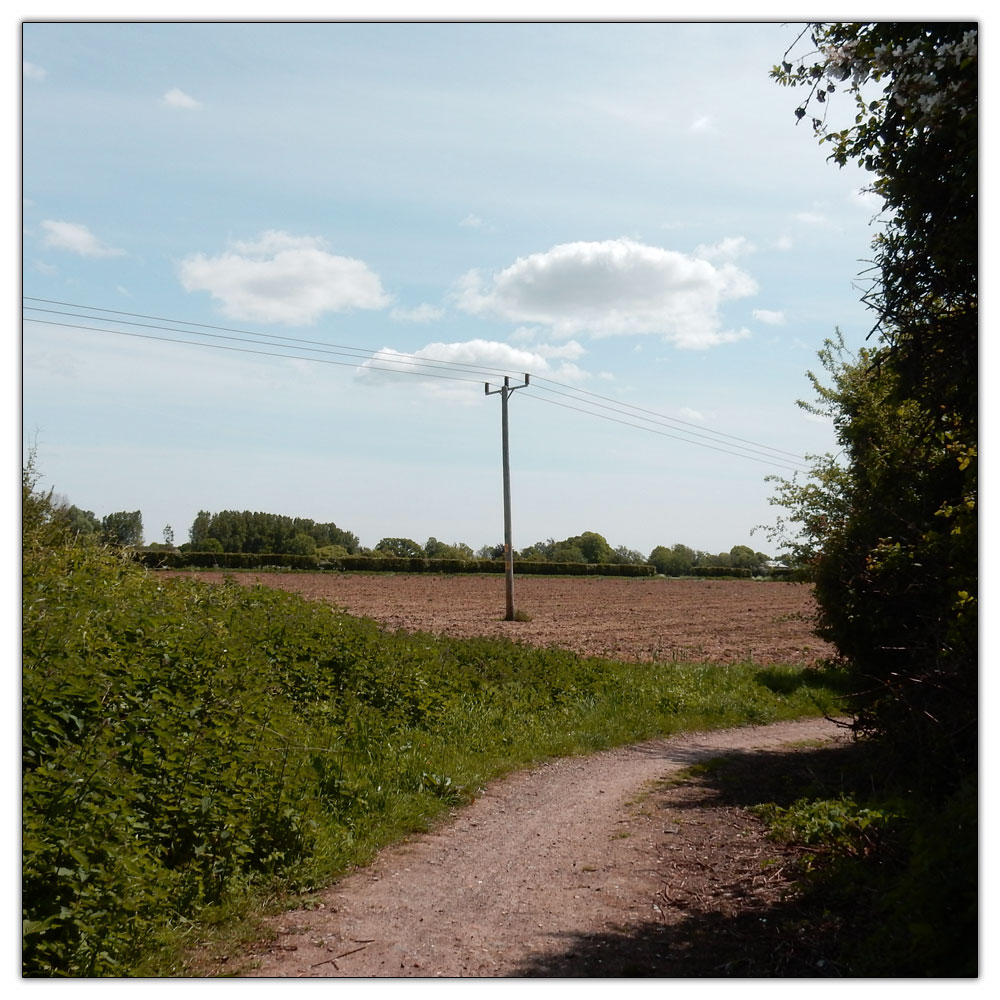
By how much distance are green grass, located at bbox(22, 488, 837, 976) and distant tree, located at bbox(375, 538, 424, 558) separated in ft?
210

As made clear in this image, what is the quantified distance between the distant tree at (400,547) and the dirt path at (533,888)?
2704 inches

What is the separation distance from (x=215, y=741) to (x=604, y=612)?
112 feet

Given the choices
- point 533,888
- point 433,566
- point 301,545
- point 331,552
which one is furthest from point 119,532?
point 433,566

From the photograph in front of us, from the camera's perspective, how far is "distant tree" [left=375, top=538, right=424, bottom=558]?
7788cm

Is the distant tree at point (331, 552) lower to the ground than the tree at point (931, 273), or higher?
lower

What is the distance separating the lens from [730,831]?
782cm

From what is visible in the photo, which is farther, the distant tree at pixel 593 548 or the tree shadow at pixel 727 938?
the distant tree at pixel 593 548

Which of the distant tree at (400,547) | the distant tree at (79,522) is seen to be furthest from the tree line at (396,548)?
the distant tree at (79,522)

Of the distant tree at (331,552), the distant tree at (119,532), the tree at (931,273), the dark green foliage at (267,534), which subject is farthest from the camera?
the distant tree at (331,552)

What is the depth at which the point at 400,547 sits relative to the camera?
78875mm

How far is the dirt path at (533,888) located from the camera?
4.94 m

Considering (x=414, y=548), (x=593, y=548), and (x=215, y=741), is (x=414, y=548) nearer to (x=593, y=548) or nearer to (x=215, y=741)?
(x=593, y=548)

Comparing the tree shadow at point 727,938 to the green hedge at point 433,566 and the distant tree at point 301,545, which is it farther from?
the distant tree at point 301,545

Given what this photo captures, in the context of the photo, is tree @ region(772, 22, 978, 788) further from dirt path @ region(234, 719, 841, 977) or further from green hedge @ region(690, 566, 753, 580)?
green hedge @ region(690, 566, 753, 580)
